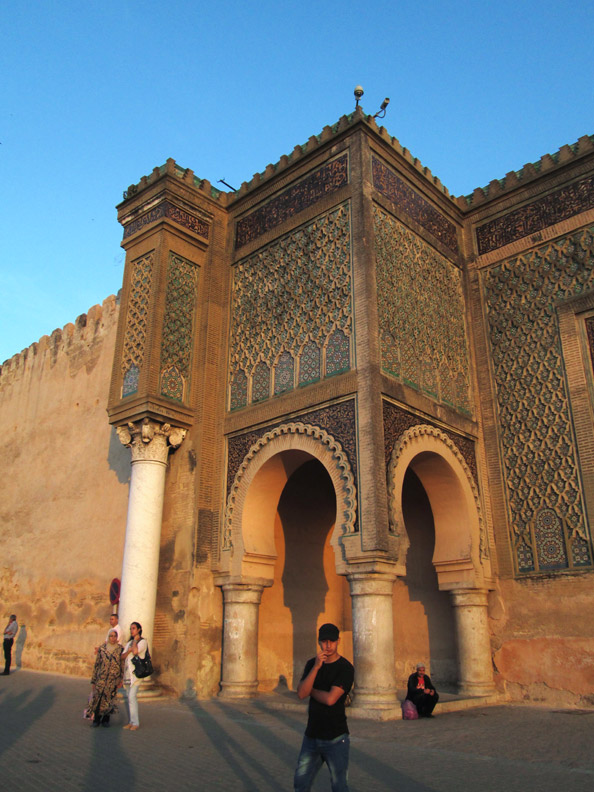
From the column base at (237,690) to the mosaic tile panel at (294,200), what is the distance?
6401mm

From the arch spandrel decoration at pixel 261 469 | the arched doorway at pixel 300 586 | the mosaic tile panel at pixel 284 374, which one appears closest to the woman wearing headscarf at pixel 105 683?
the arch spandrel decoration at pixel 261 469

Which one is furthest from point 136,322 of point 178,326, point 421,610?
point 421,610

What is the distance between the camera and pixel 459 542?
29.8ft

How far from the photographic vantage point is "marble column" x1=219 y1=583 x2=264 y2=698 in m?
8.61

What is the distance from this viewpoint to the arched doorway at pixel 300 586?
32.9ft

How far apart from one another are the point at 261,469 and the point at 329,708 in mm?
5984

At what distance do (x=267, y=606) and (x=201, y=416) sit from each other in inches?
116

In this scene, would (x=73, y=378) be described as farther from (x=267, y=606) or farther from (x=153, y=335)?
(x=267, y=606)

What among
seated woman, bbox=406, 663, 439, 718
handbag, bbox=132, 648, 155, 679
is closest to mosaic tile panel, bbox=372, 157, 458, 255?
seated woman, bbox=406, 663, 439, 718

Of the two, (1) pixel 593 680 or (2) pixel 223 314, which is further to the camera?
(2) pixel 223 314

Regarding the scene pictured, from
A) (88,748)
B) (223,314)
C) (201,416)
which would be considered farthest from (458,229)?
(88,748)

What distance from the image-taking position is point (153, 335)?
9.66 m

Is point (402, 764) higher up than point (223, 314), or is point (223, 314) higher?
point (223, 314)

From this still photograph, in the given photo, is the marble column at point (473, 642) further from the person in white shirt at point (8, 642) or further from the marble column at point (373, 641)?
the person in white shirt at point (8, 642)
